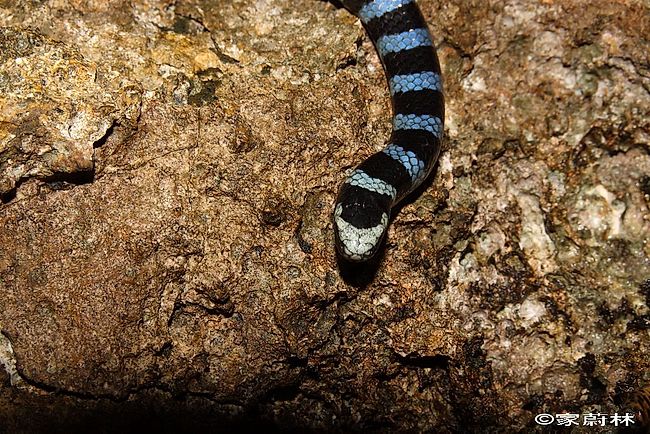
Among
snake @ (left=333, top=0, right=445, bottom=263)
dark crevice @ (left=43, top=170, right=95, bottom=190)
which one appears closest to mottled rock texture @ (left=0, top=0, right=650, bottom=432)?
dark crevice @ (left=43, top=170, right=95, bottom=190)

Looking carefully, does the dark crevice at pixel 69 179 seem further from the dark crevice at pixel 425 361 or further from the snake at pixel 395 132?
the dark crevice at pixel 425 361

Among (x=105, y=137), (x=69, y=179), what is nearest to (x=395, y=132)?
(x=105, y=137)

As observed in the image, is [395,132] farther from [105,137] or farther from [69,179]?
[69,179]

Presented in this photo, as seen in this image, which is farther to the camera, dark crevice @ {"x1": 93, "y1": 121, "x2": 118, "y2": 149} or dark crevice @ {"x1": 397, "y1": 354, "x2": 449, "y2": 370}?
dark crevice @ {"x1": 397, "y1": 354, "x2": 449, "y2": 370}

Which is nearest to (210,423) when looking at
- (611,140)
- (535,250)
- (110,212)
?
(110,212)

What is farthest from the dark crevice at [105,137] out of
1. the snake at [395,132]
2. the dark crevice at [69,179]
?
the snake at [395,132]

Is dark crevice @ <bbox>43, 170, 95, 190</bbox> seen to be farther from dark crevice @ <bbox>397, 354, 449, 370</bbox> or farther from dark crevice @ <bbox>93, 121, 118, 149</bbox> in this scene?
dark crevice @ <bbox>397, 354, 449, 370</bbox>

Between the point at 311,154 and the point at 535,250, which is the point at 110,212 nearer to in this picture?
the point at 311,154
